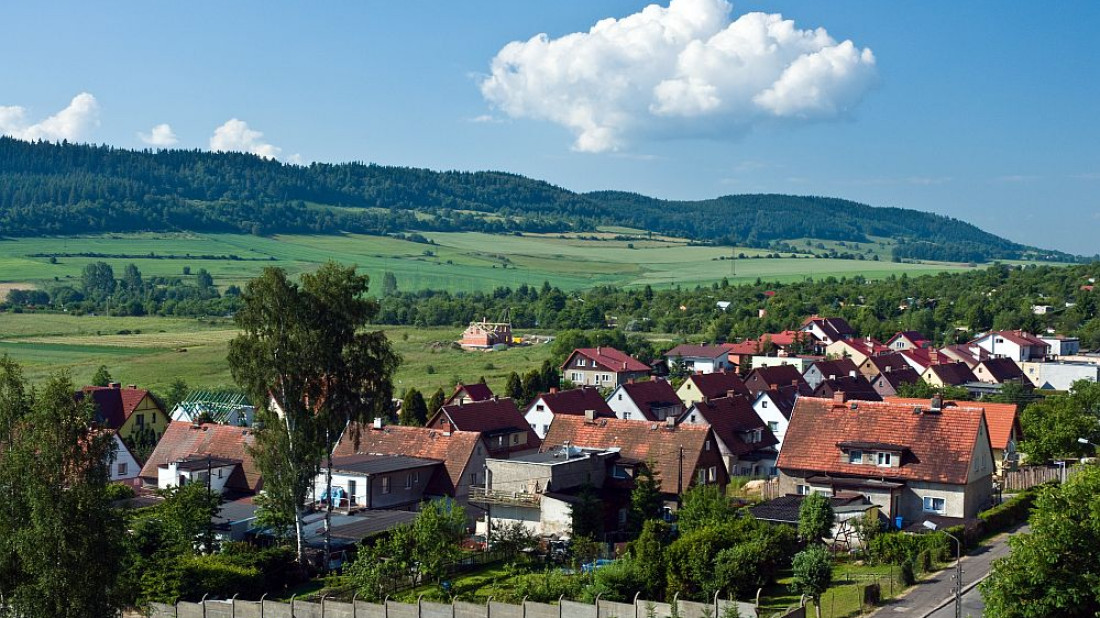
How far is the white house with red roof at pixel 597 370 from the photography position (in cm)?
9681

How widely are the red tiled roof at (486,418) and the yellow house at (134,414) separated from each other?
1823 centimetres

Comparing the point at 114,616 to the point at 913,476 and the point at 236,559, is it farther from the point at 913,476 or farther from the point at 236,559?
the point at 913,476

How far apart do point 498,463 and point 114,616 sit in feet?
60.8

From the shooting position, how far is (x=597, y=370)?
9725 centimetres

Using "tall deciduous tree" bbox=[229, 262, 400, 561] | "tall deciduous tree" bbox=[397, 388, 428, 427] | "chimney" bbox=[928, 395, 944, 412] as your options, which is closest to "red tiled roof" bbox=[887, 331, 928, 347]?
"tall deciduous tree" bbox=[397, 388, 428, 427]

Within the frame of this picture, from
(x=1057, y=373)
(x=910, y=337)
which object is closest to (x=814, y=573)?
(x=1057, y=373)

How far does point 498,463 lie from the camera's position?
46625 mm

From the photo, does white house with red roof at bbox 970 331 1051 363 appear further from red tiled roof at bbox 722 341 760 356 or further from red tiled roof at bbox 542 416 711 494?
red tiled roof at bbox 542 416 711 494

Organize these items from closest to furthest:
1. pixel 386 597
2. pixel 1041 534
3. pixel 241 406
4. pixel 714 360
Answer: pixel 1041 534 < pixel 386 597 < pixel 241 406 < pixel 714 360

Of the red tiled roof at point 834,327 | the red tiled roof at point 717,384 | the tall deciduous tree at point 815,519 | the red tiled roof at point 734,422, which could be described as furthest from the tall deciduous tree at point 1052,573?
the red tiled roof at point 834,327

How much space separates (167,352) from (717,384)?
67500 millimetres

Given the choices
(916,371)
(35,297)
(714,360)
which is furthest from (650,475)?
(35,297)

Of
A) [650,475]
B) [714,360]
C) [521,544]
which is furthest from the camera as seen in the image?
[714,360]

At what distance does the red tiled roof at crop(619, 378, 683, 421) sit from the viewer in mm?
71000
